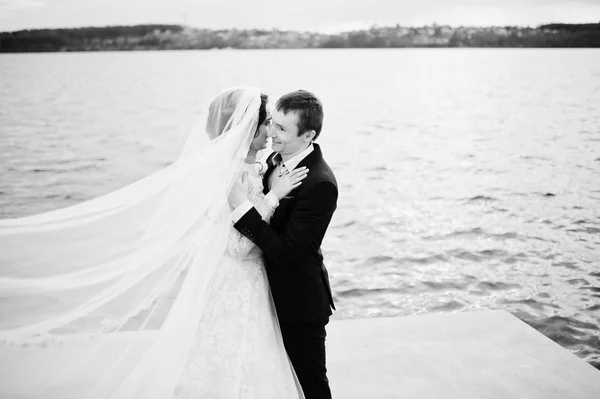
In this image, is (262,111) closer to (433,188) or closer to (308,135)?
(308,135)

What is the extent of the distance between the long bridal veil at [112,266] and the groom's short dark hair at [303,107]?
0.18 m

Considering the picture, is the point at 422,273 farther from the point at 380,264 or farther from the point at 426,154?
the point at 426,154

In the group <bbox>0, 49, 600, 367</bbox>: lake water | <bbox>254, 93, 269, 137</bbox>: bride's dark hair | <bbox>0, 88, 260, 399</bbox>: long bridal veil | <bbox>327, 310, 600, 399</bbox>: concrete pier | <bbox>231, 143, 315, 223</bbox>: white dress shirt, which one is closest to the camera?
<bbox>231, 143, 315, 223</bbox>: white dress shirt

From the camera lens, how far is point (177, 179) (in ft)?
8.48

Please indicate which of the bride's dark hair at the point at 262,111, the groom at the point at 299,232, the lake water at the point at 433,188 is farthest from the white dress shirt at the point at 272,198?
the lake water at the point at 433,188

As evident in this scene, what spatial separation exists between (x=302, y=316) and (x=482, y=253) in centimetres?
641

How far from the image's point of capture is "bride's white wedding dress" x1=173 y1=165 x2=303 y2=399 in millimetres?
2457

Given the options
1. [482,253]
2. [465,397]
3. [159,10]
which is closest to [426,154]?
[482,253]

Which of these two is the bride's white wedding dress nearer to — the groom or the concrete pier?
the groom

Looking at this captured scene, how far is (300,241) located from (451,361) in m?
1.82

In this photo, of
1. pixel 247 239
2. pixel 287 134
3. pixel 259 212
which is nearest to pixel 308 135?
pixel 287 134

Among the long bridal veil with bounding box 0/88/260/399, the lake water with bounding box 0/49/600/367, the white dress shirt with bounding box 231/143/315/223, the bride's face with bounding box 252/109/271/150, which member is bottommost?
the lake water with bounding box 0/49/600/367

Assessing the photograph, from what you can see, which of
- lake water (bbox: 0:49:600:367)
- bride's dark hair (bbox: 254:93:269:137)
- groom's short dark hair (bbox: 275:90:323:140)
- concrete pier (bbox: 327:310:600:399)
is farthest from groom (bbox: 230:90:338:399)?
lake water (bbox: 0:49:600:367)

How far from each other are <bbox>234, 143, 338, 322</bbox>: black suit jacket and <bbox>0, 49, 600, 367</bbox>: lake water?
3.84 m
